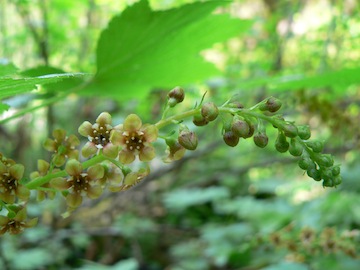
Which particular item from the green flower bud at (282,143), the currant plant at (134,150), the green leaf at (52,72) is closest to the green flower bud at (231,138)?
the currant plant at (134,150)

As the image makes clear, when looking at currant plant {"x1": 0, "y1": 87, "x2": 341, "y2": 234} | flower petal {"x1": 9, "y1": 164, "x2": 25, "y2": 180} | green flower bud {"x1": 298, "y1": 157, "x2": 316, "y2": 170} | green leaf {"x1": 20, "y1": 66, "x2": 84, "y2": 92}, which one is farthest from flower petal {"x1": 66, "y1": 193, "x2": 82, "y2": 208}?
green leaf {"x1": 20, "y1": 66, "x2": 84, "y2": 92}

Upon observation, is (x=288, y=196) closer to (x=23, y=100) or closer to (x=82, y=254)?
(x=82, y=254)

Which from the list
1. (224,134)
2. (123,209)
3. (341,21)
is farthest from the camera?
(123,209)

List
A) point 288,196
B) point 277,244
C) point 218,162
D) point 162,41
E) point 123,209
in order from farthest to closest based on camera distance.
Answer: point 218,162, point 123,209, point 288,196, point 277,244, point 162,41

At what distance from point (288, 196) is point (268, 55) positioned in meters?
1.43

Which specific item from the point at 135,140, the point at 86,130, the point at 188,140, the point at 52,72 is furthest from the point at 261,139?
the point at 52,72

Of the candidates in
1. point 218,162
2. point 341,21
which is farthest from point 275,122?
point 218,162

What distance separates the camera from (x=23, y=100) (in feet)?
7.75

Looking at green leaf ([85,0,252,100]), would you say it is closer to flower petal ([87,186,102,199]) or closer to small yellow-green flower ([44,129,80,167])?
small yellow-green flower ([44,129,80,167])

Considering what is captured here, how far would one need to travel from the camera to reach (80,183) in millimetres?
1015

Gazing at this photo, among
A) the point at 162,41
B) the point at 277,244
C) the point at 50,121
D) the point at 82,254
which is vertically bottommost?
the point at 82,254

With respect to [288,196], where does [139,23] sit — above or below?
above

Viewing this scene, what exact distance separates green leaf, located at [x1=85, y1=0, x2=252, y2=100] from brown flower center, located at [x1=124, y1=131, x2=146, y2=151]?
625 millimetres

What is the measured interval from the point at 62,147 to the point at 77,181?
148 millimetres
